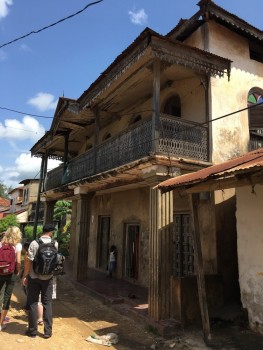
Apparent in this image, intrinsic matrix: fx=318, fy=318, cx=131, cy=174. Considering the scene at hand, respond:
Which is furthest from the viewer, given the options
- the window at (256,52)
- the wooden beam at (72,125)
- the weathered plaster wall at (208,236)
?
the wooden beam at (72,125)

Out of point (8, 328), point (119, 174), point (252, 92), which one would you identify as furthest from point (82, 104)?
point (8, 328)

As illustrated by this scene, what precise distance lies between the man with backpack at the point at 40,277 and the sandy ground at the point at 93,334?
27 centimetres

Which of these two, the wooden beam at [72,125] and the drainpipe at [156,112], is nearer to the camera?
the drainpipe at [156,112]

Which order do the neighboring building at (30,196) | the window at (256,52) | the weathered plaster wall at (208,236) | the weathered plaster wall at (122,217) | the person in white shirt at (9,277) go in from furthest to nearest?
the neighboring building at (30,196) → the weathered plaster wall at (122,217) → the window at (256,52) → the weathered plaster wall at (208,236) → the person in white shirt at (9,277)

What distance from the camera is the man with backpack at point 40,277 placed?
5.41m

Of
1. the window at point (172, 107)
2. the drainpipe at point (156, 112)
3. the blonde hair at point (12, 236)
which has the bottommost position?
the blonde hair at point (12, 236)

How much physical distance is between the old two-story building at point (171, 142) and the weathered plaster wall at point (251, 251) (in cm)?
112

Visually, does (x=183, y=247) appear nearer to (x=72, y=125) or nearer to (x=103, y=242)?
(x=103, y=242)

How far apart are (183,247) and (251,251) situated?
316 centimetres

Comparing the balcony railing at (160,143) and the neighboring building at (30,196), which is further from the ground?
the neighboring building at (30,196)

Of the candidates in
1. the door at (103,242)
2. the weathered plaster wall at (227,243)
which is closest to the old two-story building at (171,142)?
the weathered plaster wall at (227,243)

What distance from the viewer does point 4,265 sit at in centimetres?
565

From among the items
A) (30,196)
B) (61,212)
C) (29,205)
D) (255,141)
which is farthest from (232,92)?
(30,196)

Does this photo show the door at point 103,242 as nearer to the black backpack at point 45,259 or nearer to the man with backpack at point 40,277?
the man with backpack at point 40,277
